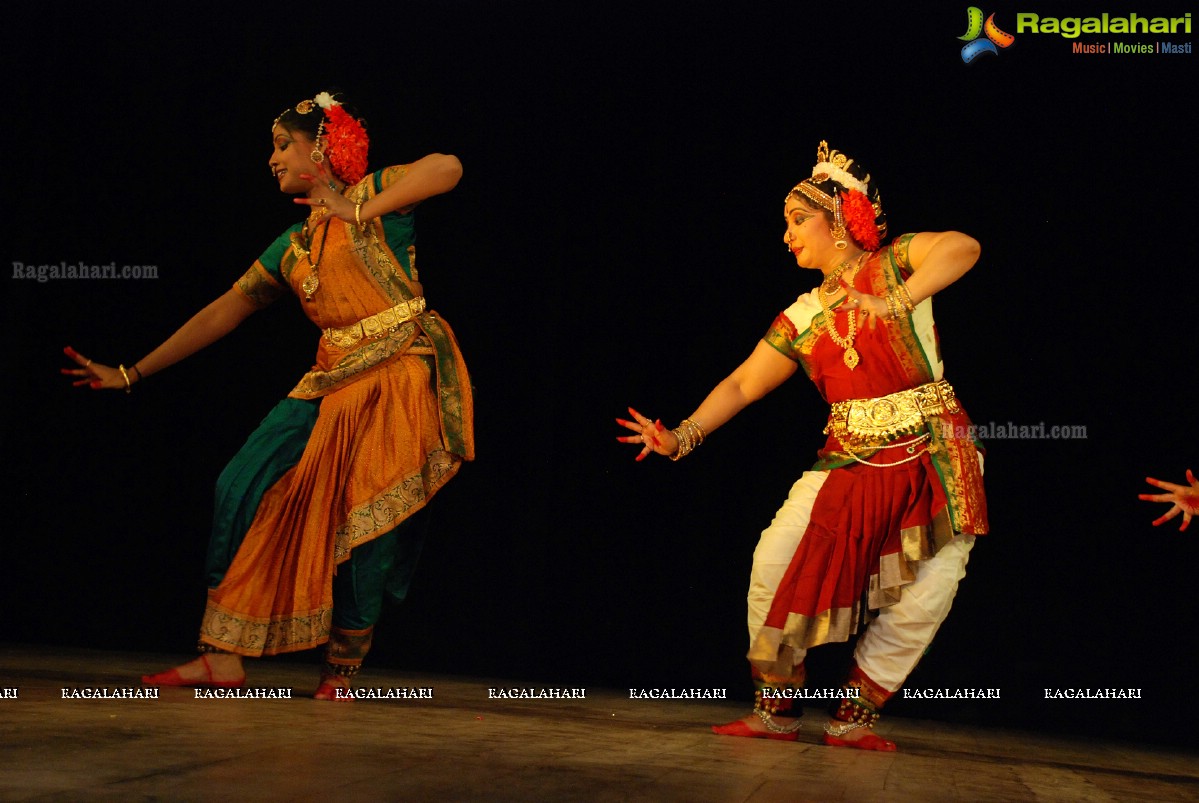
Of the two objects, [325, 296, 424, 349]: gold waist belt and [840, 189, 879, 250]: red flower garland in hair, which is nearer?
[840, 189, 879, 250]: red flower garland in hair

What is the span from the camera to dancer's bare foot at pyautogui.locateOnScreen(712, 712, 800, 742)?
2936 mm

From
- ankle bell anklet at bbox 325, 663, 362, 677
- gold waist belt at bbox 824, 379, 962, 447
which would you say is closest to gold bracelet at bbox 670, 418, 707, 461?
gold waist belt at bbox 824, 379, 962, 447

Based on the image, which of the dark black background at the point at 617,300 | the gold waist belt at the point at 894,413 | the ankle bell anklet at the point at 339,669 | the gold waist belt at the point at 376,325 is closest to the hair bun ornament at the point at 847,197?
the gold waist belt at the point at 894,413

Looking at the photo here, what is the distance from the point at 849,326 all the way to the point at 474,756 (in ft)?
Answer: 4.62

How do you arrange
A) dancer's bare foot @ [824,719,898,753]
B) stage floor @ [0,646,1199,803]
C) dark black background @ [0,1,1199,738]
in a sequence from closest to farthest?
1. stage floor @ [0,646,1199,803]
2. dancer's bare foot @ [824,719,898,753]
3. dark black background @ [0,1,1199,738]

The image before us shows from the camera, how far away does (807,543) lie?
3002mm

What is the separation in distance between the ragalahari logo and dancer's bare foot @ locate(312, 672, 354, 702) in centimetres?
237

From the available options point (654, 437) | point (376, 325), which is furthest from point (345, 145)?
point (654, 437)

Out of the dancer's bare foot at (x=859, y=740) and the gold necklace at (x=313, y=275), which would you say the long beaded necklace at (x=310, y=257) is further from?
the dancer's bare foot at (x=859, y=740)

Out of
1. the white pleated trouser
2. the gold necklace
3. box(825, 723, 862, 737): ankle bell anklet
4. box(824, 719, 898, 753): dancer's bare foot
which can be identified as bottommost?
box(824, 719, 898, 753): dancer's bare foot

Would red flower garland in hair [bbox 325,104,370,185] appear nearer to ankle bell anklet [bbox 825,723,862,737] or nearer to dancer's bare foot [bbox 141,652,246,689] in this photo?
dancer's bare foot [bbox 141,652,246,689]

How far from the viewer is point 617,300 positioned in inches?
161

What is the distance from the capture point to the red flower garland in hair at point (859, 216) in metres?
3.15

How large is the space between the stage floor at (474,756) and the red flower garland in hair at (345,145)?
133 centimetres
